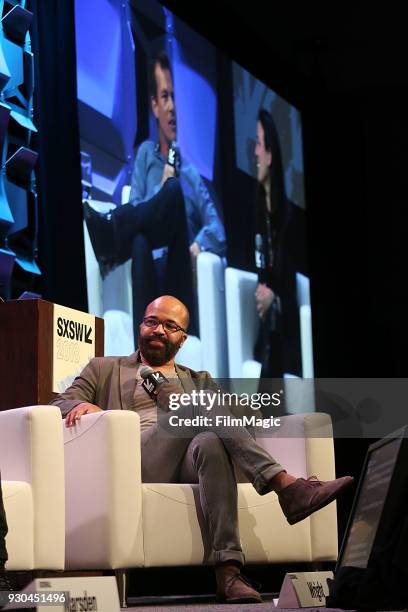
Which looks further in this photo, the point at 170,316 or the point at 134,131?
the point at 134,131

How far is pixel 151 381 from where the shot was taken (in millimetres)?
3305

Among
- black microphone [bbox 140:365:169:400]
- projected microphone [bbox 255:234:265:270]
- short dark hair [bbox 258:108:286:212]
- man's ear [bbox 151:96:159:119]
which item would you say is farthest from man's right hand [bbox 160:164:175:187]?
black microphone [bbox 140:365:169:400]

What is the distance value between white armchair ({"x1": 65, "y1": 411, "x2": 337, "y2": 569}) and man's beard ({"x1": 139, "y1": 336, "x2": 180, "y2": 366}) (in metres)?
0.54

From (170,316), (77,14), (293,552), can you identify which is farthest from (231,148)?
(293,552)

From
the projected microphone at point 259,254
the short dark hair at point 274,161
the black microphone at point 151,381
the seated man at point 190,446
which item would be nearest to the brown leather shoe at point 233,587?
the seated man at point 190,446

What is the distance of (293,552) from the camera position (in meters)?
3.23

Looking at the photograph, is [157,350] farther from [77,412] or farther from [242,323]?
[242,323]

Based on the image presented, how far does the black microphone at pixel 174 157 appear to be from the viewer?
4.80 meters

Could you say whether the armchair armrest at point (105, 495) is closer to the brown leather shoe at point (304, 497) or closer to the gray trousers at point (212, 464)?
the gray trousers at point (212, 464)

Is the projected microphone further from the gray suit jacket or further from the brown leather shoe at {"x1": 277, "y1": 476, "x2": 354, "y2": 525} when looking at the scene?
the brown leather shoe at {"x1": 277, "y1": 476, "x2": 354, "y2": 525}

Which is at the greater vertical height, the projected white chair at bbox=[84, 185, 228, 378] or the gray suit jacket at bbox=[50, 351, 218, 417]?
the projected white chair at bbox=[84, 185, 228, 378]

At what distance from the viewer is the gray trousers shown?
2893 millimetres

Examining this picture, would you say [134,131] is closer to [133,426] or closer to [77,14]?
[77,14]

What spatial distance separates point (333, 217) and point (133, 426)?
173 inches
